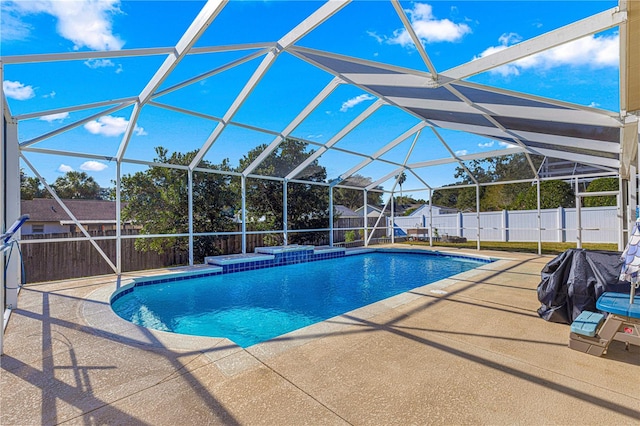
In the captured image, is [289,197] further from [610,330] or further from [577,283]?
[610,330]

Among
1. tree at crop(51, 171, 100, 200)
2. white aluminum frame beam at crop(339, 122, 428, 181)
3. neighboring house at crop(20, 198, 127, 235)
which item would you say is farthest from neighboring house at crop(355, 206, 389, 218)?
tree at crop(51, 171, 100, 200)

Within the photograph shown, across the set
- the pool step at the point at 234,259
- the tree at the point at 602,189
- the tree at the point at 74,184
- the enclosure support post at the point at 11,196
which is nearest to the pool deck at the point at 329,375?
the enclosure support post at the point at 11,196

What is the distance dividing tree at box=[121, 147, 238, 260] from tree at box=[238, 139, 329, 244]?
4.17 feet

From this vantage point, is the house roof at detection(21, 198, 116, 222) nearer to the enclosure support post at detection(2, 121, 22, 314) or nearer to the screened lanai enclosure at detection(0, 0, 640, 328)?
the screened lanai enclosure at detection(0, 0, 640, 328)

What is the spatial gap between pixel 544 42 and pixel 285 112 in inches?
211

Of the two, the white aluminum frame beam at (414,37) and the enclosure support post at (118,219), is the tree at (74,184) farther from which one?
the white aluminum frame beam at (414,37)

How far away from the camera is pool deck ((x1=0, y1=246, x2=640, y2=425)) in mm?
2033

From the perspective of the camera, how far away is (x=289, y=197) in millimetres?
12141

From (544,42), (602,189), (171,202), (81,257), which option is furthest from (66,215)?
(602,189)

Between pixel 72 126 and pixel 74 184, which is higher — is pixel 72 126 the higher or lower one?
the higher one

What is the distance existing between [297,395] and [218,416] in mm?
546


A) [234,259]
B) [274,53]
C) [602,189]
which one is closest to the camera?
[274,53]

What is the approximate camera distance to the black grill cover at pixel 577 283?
11.8 feet

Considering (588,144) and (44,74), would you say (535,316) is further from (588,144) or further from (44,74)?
(44,74)
